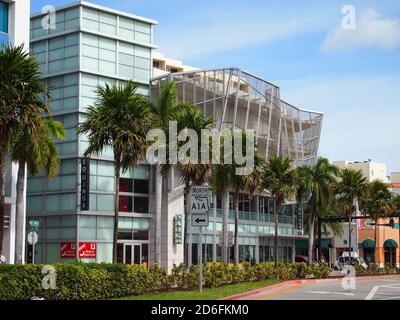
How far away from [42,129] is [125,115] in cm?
534

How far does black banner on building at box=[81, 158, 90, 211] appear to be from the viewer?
45594 mm

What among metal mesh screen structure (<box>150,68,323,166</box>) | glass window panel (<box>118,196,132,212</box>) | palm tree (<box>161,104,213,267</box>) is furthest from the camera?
metal mesh screen structure (<box>150,68,323,166</box>)

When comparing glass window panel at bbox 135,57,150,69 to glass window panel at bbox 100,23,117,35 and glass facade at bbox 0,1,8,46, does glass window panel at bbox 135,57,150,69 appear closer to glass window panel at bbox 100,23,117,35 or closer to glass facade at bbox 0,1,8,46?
glass window panel at bbox 100,23,117,35

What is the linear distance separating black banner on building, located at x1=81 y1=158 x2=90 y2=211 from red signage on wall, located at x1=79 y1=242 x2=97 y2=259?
92.1 inches

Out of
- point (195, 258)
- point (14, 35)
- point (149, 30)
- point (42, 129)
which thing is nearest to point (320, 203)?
point (195, 258)

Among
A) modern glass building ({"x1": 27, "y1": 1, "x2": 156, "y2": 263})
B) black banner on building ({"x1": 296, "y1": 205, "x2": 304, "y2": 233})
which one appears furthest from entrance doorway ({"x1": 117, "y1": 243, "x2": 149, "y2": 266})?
black banner on building ({"x1": 296, "y1": 205, "x2": 304, "y2": 233})

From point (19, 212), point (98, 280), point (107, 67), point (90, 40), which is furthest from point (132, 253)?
point (98, 280)

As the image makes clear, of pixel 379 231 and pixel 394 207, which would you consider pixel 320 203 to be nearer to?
pixel 394 207

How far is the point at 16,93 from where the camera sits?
23.5 m

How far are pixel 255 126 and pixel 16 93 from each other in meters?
34.4

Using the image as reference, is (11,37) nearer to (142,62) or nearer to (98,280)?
(142,62)

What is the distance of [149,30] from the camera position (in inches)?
2010
